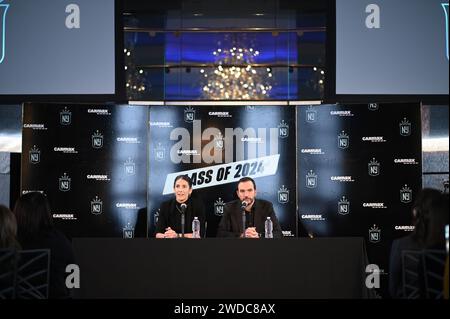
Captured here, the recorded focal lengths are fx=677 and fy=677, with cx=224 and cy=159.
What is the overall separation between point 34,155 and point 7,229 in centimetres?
313

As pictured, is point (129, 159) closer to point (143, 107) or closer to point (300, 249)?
point (143, 107)

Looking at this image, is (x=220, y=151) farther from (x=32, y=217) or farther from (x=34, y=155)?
(x=32, y=217)

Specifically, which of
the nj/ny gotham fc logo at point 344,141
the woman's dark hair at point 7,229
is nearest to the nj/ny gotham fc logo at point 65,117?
the nj/ny gotham fc logo at point 344,141

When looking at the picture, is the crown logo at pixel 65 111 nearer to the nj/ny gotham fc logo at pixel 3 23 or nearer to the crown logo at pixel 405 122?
the nj/ny gotham fc logo at pixel 3 23

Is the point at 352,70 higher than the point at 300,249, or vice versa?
the point at 352,70

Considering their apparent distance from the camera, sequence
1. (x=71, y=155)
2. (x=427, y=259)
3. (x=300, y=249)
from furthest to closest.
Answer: (x=71, y=155) < (x=300, y=249) < (x=427, y=259)

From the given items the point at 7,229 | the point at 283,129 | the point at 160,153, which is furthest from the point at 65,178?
the point at 7,229

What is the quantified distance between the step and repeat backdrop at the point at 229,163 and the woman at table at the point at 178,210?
0.23 m

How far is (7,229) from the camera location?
332cm

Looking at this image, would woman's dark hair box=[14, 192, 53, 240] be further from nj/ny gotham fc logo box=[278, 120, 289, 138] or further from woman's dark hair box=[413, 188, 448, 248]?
nj/ny gotham fc logo box=[278, 120, 289, 138]

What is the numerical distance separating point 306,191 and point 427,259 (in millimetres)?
3451

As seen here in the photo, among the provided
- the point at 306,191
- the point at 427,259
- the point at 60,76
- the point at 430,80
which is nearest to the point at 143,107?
the point at 60,76

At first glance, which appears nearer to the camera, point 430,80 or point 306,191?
point 430,80

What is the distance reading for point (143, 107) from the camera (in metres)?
6.57
